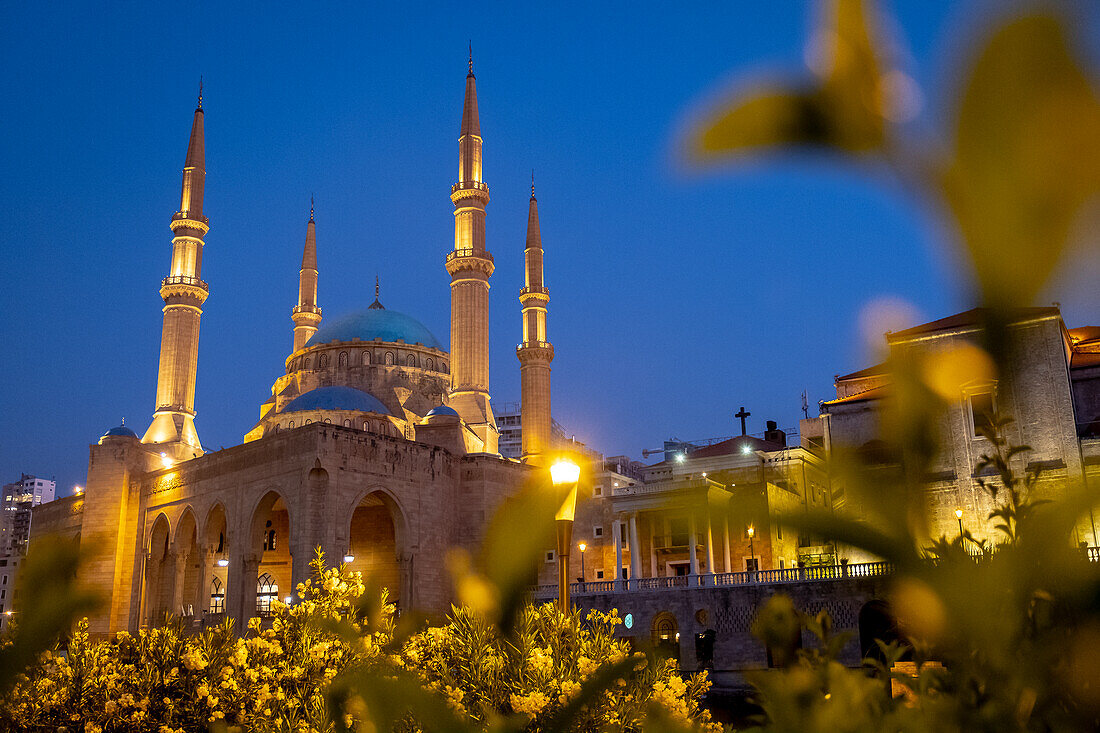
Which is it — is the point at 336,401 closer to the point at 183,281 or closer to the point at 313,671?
the point at 183,281

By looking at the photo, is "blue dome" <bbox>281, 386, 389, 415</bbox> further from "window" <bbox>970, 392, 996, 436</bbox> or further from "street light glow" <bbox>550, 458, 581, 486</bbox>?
"window" <bbox>970, 392, 996, 436</bbox>

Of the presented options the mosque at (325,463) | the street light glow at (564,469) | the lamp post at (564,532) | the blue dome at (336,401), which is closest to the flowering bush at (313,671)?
the lamp post at (564,532)

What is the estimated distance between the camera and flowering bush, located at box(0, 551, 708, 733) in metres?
6.66

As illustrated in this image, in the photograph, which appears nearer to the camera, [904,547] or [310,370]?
[904,547]

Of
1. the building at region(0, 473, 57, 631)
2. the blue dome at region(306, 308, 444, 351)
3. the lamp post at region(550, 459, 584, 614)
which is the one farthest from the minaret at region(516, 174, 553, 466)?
the building at region(0, 473, 57, 631)

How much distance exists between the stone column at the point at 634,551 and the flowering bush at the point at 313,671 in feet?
70.6

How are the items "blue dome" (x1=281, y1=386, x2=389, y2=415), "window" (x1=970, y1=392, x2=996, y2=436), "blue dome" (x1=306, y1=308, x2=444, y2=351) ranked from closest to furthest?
"window" (x1=970, y1=392, x2=996, y2=436), "blue dome" (x1=281, y1=386, x2=389, y2=415), "blue dome" (x1=306, y1=308, x2=444, y2=351)

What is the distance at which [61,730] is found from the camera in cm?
1120

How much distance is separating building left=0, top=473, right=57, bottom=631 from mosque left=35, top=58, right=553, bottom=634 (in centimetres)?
2661

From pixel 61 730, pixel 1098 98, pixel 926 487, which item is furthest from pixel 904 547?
pixel 61 730

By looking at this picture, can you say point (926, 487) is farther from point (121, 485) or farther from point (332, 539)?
point (121, 485)

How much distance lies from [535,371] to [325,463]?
1570cm

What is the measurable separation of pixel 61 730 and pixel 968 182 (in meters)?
13.0

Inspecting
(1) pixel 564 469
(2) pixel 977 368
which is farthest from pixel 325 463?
(2) pixel 977 368
